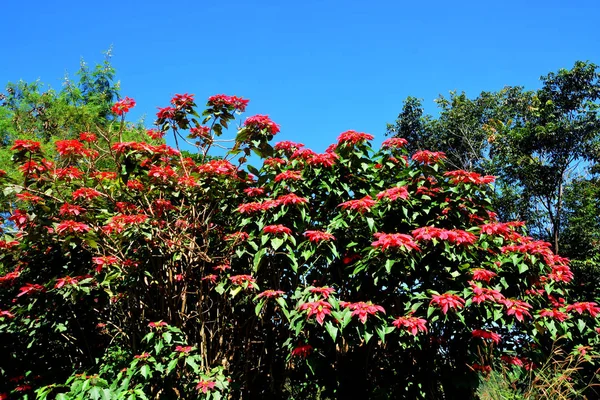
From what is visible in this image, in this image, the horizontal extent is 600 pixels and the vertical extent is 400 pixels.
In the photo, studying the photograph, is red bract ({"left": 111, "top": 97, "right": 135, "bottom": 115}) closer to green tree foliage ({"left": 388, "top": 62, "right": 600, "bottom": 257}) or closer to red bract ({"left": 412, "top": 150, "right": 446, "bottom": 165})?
red bract ({"left": 412, "top": 150, "right": 446, "bottom": 165})

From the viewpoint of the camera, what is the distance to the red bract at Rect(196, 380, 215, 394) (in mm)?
2883

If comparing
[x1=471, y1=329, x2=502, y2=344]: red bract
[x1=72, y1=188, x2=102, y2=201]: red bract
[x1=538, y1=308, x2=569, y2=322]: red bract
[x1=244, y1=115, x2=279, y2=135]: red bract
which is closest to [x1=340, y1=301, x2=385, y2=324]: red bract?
[x1=471, y1=329, x2=502, y2=344]: red bract

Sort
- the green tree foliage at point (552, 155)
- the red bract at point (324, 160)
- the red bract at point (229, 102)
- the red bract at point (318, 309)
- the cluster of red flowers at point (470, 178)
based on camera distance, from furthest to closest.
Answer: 1. the green tree foliage at point (552, 155)
2. the red bract at point (229, 102)
3. the red bract at point (324, 160)
4. the cluster of red flowers at point (470, 178)
5. the red bract at point (318, 309)

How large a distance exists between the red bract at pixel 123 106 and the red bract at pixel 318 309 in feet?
6.92

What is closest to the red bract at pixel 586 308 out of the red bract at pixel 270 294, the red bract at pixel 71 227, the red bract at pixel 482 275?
the red bract at pixel 482 275

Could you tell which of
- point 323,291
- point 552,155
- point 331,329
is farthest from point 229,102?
point 552,155

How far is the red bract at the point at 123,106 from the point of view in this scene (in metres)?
3.75

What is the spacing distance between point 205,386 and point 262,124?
6.46 feet

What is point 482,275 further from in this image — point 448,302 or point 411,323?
point 411,323

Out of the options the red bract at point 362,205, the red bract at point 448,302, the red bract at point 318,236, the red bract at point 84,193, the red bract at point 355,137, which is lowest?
the red bract at point 448,302

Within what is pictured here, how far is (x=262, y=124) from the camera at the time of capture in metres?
3.83

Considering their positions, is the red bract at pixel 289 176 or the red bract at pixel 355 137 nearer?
the red bract at pixel 289 176

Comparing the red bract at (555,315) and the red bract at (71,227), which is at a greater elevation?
the red bract at (71,227)

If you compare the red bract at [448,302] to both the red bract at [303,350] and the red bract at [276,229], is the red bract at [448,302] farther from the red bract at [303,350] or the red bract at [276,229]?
the red bract at [276,229]
